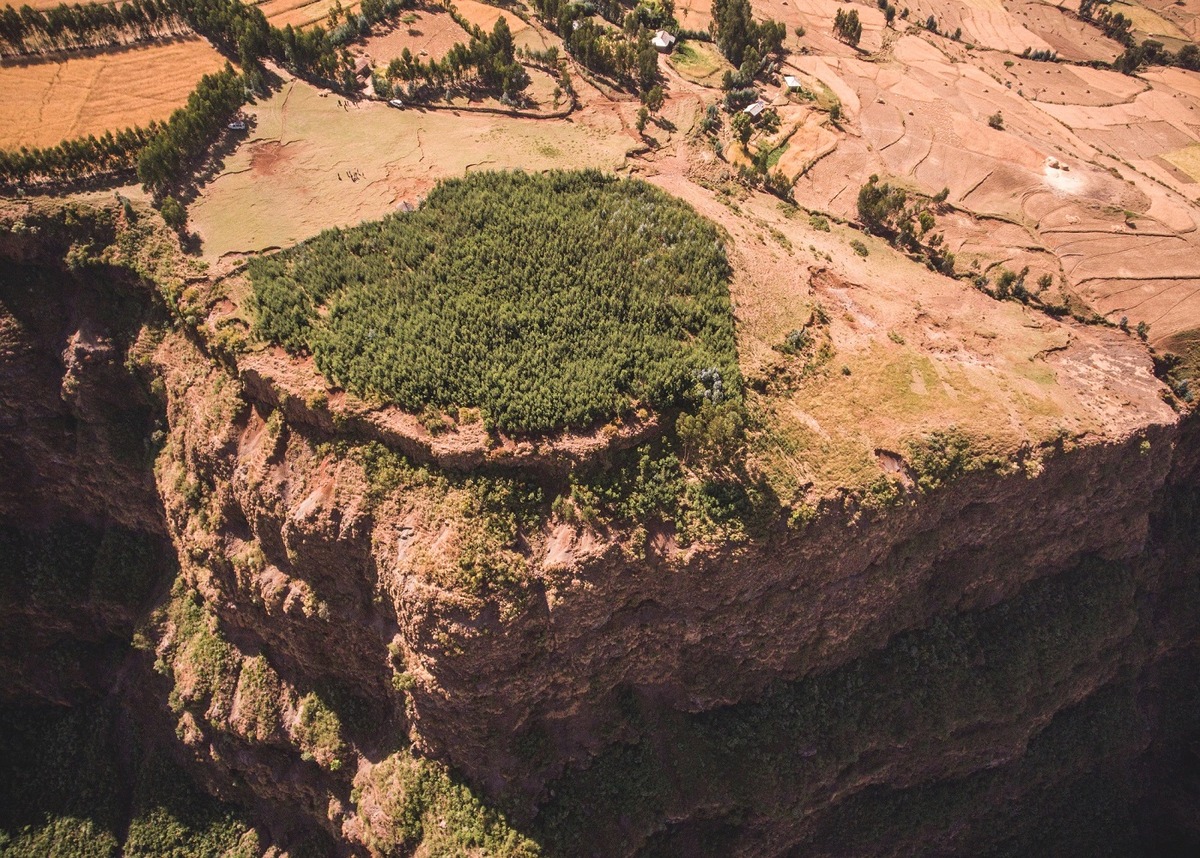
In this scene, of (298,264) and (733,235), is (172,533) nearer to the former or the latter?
(298,264)

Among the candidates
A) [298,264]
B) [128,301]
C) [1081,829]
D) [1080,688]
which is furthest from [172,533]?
[1081,829]

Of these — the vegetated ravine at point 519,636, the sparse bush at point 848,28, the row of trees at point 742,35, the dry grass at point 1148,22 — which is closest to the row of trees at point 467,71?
the row of trees at point 742,35

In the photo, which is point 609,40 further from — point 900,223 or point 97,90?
point 97,90

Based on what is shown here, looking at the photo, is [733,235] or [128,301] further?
[733,235]

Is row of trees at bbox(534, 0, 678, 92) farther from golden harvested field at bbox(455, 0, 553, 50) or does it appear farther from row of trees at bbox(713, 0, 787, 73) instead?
row of trees at bbox(713, 0, 787, 73)

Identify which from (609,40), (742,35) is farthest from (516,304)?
(742,35)
